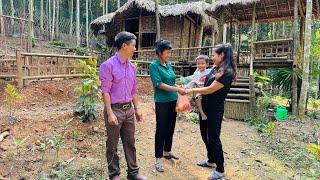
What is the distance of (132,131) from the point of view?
3746mm

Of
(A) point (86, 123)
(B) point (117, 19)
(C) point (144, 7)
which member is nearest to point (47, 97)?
(A) point (86, 123)

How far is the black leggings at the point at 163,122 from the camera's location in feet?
13.7

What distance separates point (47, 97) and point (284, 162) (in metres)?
5.91

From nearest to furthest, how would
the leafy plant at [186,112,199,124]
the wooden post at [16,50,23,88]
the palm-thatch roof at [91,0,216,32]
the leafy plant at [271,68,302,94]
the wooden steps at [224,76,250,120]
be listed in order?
the leafy plant at [186,112,199,124] → the wooden post at [16,50,23,88] → the wooden steps at [224,76,250,120] → the leafy plant at [271,68,302,94] → the palm-thatch roof at [91,0,216,32]

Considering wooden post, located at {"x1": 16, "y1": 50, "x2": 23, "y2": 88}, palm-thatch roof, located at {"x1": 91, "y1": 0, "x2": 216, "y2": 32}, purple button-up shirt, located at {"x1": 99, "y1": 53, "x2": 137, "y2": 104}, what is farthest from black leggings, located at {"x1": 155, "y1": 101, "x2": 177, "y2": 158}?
palm-thatch roof, located at {"x1": 91, "y1": 0, "x2": 216, "y2": 32}

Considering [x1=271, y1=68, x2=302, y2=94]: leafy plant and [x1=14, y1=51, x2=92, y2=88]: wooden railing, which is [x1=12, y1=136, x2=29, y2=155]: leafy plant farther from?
[x1=271, y1=68, x2=302, y2=94]: leafy plant

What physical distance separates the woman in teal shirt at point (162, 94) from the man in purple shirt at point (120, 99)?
1.45ft

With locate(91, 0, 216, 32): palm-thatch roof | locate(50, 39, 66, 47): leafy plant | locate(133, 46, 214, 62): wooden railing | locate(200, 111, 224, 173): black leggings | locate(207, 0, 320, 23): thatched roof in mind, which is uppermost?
locate(91, 0, 216, 32): palm-thatch roof

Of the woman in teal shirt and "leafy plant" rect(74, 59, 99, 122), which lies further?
→ "leafy plant" rect(74, 59, 99, 122)

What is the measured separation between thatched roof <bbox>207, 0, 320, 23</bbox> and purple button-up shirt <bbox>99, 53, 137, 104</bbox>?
8471 mm

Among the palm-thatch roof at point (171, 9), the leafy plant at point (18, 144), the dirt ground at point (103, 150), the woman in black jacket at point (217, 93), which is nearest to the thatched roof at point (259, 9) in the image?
the palm-thatch roof at point (171, 9)

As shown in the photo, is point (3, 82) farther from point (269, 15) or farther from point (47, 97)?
point (269, 15)

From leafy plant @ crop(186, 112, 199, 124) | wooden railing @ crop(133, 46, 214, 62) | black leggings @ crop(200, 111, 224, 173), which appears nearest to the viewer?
black leggings @ crop(200, 111, 224, 173)

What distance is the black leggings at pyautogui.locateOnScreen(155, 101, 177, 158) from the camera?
419cm
